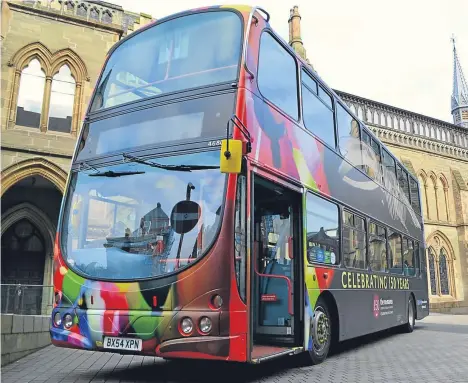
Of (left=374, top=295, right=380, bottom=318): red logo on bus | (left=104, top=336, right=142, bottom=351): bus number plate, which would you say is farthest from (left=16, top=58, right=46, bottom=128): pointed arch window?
(left=104, top=336, right=142, bottom=351): bus number plate

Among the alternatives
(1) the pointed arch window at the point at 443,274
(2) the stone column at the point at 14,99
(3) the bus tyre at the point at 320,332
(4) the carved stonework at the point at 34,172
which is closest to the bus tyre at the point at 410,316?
(3) the bus tyre at the point at 320,332

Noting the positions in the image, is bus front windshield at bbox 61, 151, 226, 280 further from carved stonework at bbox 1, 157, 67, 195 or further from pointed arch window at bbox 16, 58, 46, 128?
pointed arch window at bbox 16, 58, 46, 128

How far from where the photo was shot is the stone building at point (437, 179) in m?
29.1

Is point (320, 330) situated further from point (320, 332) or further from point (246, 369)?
point (246, 369)

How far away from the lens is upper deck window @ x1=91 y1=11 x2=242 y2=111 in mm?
5480

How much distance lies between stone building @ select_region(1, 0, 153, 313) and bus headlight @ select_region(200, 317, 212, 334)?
11.0 meters

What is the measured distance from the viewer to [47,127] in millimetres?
14578

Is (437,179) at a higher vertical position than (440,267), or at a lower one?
higher

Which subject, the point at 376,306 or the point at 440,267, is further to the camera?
the point at 440,267

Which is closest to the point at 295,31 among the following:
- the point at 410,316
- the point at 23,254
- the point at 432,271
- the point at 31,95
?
the point at 31,95

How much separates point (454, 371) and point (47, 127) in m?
12.9

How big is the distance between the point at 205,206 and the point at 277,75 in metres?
2.41

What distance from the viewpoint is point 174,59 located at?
580cm

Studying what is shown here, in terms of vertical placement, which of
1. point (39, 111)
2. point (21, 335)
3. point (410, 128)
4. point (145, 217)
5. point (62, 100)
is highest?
point (410, 128)
